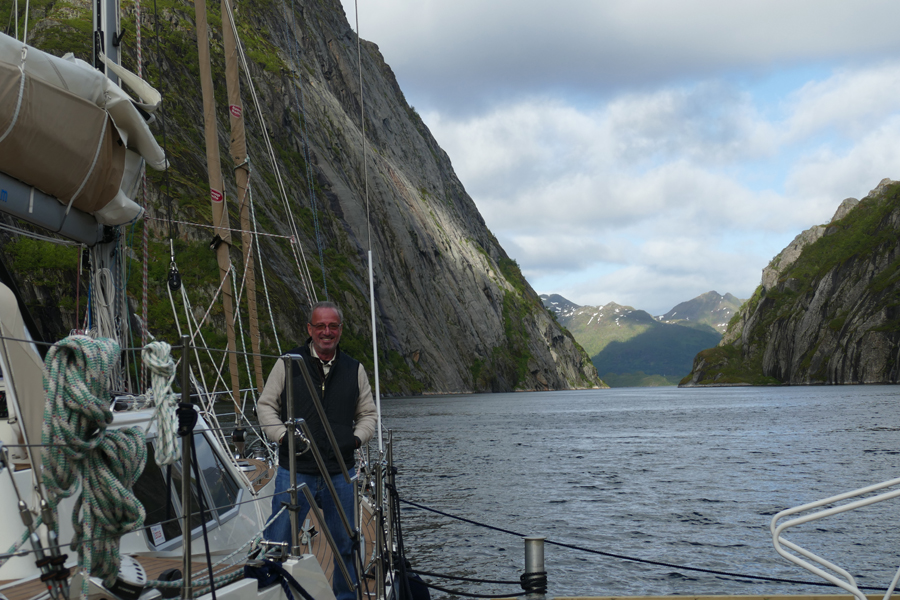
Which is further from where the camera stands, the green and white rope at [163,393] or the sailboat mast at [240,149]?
the sailboat mast at [240,149]

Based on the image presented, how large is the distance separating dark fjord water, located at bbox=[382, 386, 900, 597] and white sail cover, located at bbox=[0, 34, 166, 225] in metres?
9.24

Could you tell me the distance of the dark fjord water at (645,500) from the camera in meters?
13.8

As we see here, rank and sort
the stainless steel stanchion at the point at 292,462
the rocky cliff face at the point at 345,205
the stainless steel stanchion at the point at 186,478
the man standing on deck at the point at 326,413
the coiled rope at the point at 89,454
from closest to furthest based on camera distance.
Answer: the coiled rope at the point at 89,454
the stainless steel stanchion at the point at 186,478
the stainless steel stanchion at the point at 292,462
the man standing on deck at the point at 326,413
the rocky cliff face at the point at 345,205

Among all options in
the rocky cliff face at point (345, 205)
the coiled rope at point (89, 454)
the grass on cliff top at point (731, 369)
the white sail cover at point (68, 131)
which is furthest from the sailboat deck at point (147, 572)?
the grass on cliff top at point (731, 369)

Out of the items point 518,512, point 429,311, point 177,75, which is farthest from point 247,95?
point 518,512

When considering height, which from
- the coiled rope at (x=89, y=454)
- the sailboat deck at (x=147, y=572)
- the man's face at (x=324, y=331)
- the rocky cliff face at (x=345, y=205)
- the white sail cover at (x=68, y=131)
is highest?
the rocky cliff face at (x=345, y=205)

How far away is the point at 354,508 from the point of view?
6.25 meters

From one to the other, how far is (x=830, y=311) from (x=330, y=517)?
497 feet

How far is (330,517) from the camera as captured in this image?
5.72 meters

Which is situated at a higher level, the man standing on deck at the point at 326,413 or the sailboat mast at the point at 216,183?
the sailboat mast at the point at 216,183

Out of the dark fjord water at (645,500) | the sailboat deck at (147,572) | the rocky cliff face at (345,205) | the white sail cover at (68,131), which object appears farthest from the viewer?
the rocky cliff face at (345,205)

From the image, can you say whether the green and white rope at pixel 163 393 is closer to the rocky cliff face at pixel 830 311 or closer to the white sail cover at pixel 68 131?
the white sail cover at pixel 68 131

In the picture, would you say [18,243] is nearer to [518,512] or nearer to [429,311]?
[518,512]

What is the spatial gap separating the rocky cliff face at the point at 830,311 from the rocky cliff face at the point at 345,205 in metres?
49.6
